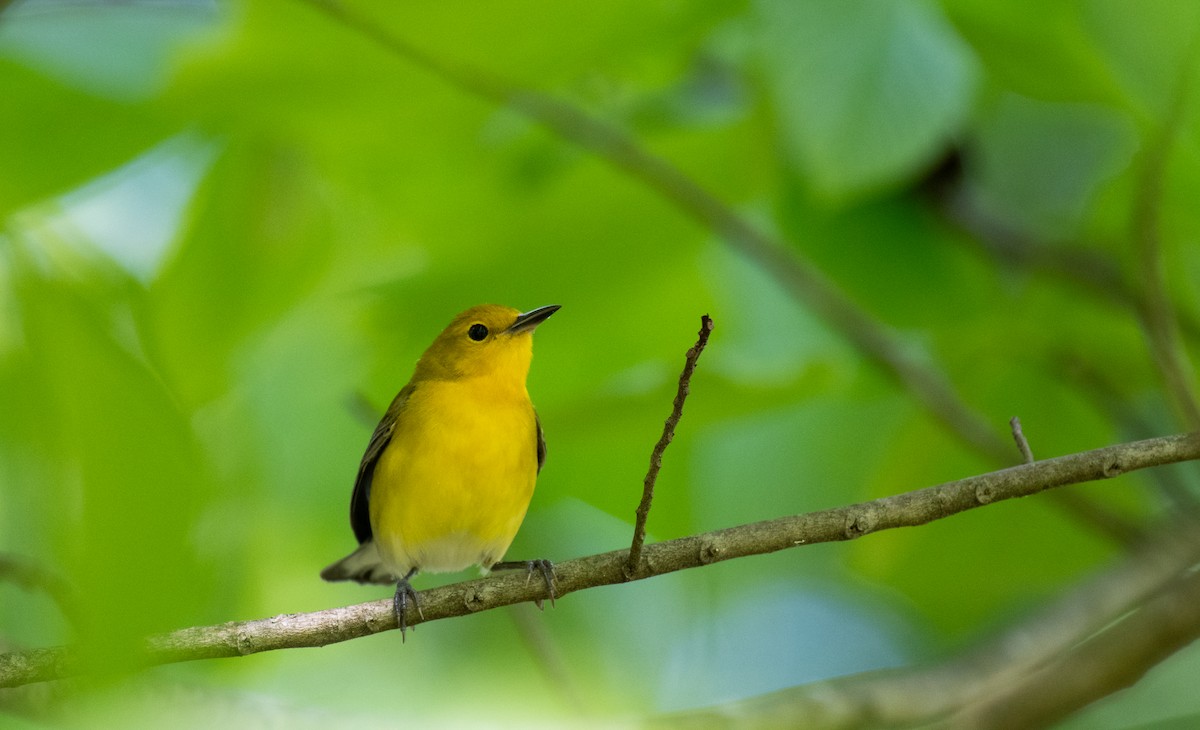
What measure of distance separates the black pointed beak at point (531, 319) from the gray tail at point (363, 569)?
1.37 m

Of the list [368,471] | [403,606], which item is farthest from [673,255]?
[368,471]

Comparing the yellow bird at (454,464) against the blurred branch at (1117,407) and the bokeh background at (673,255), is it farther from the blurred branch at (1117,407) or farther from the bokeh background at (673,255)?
the blurred branch at (1117,407)

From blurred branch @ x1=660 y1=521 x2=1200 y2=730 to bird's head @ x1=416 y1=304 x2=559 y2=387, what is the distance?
1965 millimetres

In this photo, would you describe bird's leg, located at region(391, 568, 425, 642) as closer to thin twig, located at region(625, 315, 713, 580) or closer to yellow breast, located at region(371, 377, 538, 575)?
thin twig, located at region(625, 315, 713, 580)

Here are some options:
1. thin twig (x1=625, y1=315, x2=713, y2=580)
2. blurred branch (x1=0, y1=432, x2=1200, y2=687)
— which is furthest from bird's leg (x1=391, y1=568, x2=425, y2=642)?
thin twig (x1=625, y1=315, x2=713, y2=580)

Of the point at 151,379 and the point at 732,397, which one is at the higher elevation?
the point at 151,379

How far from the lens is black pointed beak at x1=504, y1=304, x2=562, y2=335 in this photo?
3.51m

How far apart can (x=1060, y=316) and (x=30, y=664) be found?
354cm

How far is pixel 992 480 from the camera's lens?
281 cm

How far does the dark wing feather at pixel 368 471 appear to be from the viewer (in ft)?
17.1

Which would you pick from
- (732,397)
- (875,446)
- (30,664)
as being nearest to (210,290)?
(30,664)

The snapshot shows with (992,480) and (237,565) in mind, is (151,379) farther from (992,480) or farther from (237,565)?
(992,480)

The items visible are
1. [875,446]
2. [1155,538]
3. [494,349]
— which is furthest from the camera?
[494,349]

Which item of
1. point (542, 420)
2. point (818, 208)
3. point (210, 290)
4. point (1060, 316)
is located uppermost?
point (210, 290)
